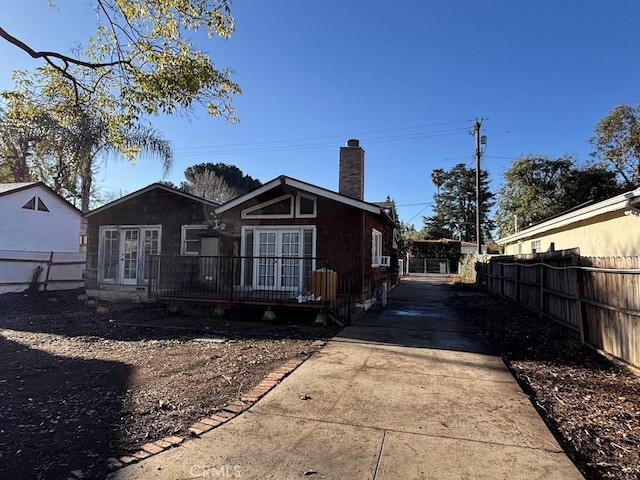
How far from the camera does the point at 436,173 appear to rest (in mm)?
56875

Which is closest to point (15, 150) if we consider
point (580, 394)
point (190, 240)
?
point (190, 240)

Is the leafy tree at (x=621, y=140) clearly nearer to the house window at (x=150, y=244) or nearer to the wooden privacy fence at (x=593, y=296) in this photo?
the wooden privacy fence at (x=593, y=296)

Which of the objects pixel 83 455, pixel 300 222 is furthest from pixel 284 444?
pixel 300 222

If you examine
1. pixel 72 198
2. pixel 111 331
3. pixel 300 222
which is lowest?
pixel 111 331

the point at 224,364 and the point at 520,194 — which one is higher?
the point at 520,194

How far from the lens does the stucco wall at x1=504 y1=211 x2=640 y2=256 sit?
357 inches

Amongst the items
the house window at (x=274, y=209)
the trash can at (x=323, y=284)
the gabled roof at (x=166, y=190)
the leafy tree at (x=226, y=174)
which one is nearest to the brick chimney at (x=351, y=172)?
the house window at (x=274, y=209)

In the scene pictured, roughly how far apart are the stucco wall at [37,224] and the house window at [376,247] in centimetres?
1403

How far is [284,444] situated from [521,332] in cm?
A: 632

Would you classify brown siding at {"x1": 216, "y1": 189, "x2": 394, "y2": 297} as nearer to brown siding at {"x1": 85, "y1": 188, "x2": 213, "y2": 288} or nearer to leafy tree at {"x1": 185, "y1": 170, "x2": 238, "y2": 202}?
brown siding at {"x1": 85, "y1": 188, "x2": 213, "y2": 288}

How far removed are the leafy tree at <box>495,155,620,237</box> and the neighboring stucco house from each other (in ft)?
38.6

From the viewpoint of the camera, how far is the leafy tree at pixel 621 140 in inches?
898

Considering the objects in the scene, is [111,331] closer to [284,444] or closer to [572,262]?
[284,444]

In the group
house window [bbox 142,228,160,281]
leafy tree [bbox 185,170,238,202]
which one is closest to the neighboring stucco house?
house window [bbox 142,228,160,281]
